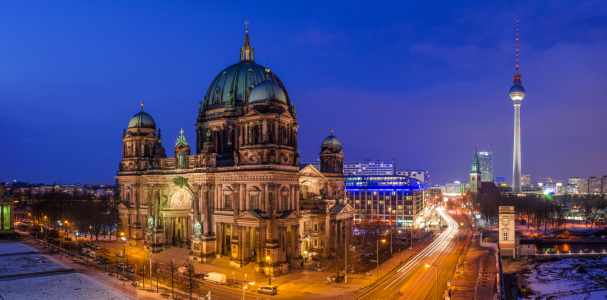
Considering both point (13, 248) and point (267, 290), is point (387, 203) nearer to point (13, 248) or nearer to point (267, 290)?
point (267, 290)

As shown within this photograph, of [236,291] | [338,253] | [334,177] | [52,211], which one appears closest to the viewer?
[236,291]

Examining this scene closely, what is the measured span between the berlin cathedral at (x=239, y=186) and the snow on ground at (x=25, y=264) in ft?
62.1

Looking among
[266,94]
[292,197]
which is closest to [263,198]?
[292,197]

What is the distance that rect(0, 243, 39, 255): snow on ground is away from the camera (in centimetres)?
9299

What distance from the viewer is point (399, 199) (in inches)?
6535

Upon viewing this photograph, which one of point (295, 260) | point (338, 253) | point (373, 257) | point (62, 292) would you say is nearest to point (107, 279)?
point (62, 292)

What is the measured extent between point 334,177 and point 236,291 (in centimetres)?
5017

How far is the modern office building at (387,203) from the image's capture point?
541ft

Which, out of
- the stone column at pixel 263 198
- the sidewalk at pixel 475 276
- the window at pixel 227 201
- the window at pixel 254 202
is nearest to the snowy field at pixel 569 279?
the sidewalk at pixel 475 276

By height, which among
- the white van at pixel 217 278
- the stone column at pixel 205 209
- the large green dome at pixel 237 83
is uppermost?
the large green dome at pixel 237 83

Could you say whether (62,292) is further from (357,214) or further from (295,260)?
(357,214)

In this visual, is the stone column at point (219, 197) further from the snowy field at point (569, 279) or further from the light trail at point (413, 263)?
the snowy field at point (569, 279)

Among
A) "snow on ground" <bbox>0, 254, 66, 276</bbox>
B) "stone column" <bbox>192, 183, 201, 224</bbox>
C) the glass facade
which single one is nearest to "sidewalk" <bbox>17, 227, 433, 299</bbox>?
"snow on ground" <bbox>0, 254, 66, 276</bbox>

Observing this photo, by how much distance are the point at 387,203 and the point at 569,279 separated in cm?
8169
